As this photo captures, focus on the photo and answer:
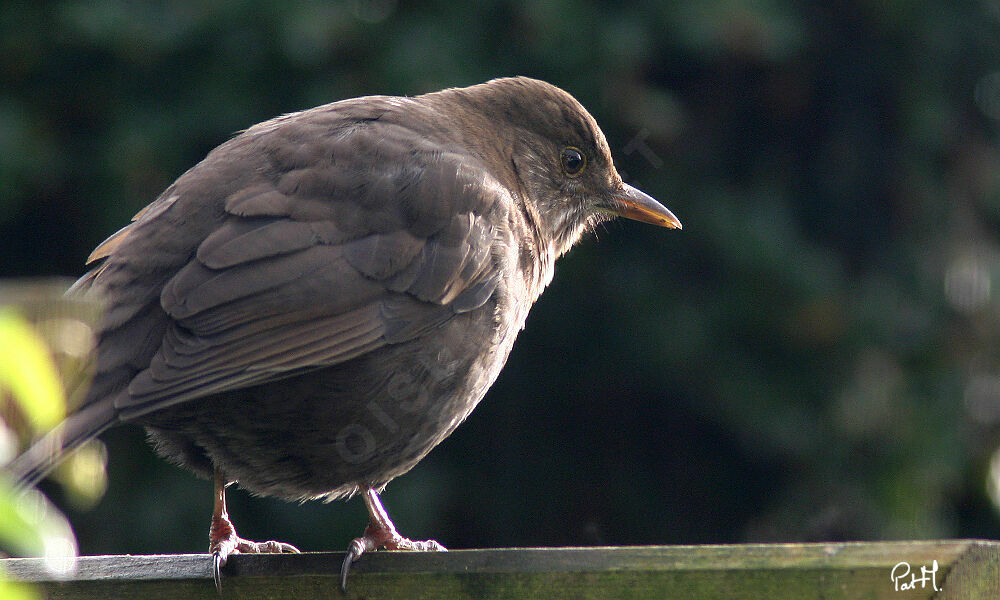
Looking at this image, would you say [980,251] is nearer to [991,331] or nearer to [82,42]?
[991,331]

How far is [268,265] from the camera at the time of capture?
286 centimetres

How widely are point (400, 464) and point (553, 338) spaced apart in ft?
8.44

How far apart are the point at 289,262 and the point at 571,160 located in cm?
141

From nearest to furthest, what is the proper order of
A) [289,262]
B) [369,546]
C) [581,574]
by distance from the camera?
[581,574], [289,262], [369,546]

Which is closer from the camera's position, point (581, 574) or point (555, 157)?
point (581, 574)

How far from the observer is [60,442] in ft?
7.95

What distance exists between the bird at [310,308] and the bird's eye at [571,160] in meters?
0.59

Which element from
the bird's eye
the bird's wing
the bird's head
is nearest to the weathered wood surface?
the bird's wing

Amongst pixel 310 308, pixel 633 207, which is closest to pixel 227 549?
pixel 310 308

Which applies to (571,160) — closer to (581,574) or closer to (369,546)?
(369,546)

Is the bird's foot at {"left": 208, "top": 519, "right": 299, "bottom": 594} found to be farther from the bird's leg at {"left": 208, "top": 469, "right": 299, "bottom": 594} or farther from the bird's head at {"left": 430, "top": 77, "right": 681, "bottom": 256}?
the bird's head at {"left": 430, "top": 77, "right": 681, "bottom": 256}

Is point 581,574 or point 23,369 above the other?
point 23,369
